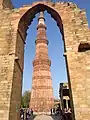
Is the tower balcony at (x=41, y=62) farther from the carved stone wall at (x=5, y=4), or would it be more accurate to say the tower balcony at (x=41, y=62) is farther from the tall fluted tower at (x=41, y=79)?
the carved stone wall at (x=5, y=4)

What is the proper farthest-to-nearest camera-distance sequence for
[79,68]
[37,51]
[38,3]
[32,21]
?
[37,51] < [32,21] < [38,3] < [79,68]

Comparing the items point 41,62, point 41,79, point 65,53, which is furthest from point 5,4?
point 41,62

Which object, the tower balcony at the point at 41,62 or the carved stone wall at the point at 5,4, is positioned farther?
the tower balcony at the point at 41,62

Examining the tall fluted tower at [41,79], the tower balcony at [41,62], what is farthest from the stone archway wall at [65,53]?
the tower balcony at [41,62]

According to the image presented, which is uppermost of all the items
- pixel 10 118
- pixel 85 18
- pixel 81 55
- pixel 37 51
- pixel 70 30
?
pixel 37 51

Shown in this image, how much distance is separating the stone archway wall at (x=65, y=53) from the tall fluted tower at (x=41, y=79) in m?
16.5

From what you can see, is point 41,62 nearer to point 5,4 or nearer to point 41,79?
point 41,79

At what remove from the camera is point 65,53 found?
7.31 metres

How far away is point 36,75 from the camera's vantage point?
26922 millimetres

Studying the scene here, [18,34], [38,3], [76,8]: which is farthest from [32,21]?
[76,8]

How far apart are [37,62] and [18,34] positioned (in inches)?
763

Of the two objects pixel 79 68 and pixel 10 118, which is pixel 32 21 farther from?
pixel 10 118

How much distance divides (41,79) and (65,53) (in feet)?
62.9

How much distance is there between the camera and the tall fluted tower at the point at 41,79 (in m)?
24.3
